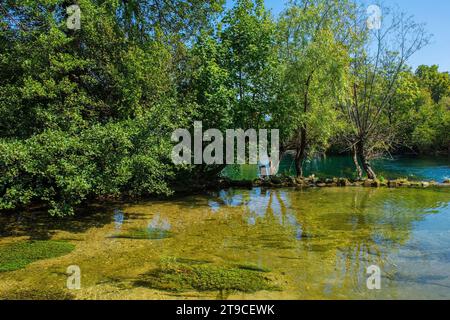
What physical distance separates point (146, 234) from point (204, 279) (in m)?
3.99

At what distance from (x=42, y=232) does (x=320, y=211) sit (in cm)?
995

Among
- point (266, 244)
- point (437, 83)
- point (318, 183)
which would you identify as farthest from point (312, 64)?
point (437, 83)

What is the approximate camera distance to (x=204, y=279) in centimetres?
715

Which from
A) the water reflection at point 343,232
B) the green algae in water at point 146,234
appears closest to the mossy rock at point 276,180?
the water reflection at point 343,232

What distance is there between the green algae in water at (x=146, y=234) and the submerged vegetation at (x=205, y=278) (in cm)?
239

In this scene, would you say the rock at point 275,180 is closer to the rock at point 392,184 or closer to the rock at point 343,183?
the rock at point 343,183

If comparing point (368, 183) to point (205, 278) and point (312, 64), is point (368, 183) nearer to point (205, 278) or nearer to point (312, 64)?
point (312, 64)

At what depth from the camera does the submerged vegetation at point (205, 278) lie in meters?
6.79

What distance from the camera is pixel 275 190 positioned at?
1845cm

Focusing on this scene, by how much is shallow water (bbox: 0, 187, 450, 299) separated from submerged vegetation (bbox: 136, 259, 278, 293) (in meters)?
0.21

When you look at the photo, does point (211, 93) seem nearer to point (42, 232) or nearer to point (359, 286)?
point (42, 232)

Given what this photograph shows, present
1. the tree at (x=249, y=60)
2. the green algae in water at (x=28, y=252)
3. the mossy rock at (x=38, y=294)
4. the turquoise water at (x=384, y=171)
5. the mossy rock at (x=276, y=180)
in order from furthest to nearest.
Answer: the turquoise water at (x=384, y=171) → the mossy rock at (x=276, y=180) → the tree at (x=249, y=60) → the green algae in water at (x=28, y=252) → the mossy rock at (x=38, y=294)

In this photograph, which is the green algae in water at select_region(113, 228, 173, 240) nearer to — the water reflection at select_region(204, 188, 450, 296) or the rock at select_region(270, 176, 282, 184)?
the water reflection at select_region(204, 188, 450, 296)

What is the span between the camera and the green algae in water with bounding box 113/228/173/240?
10.3 metres
